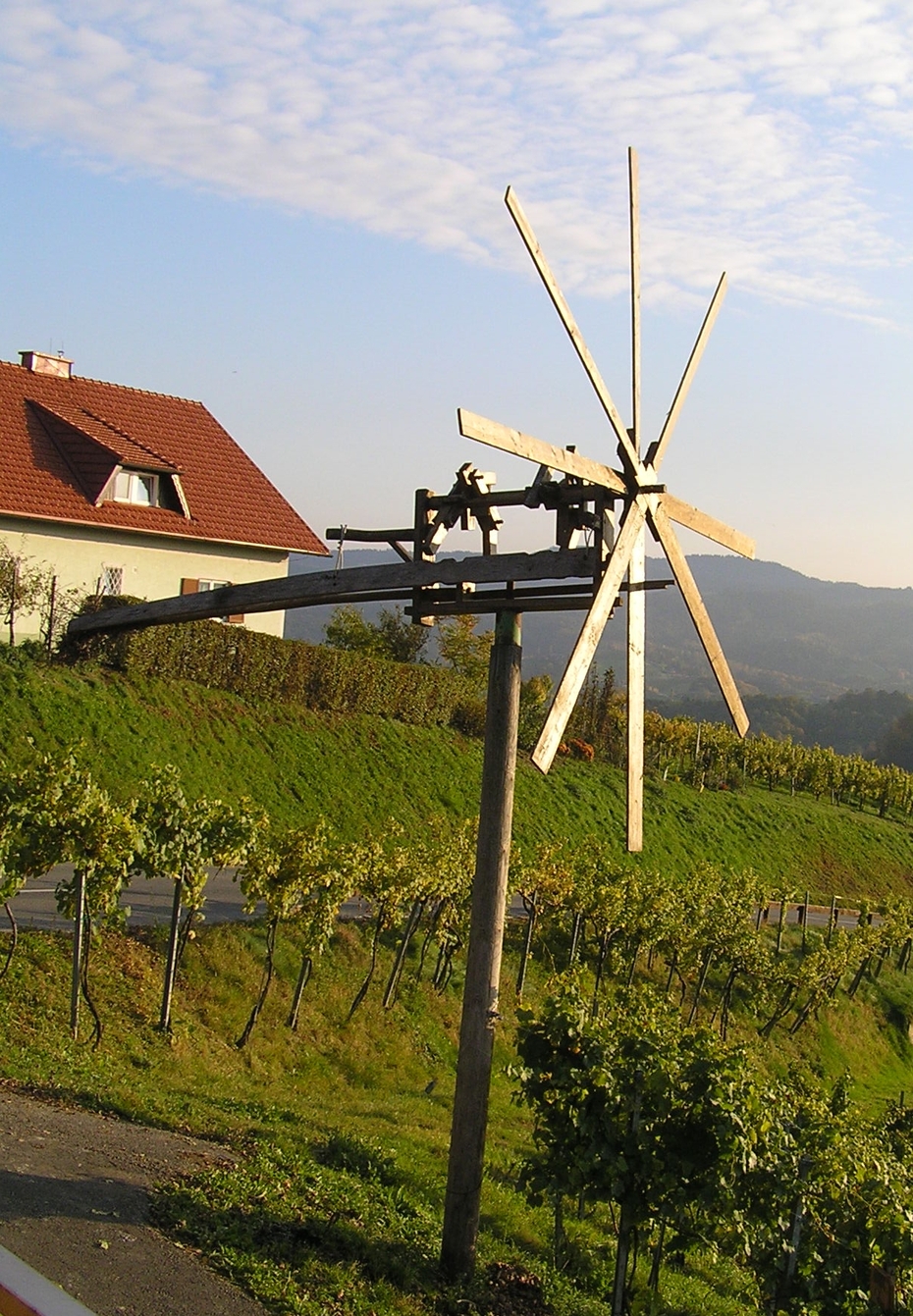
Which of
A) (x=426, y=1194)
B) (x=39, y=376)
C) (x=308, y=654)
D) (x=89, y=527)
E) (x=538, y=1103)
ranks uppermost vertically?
(x=39, y=376)

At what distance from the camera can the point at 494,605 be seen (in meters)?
10.5

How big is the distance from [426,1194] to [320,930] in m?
7.16

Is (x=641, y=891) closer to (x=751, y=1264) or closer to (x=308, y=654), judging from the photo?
(x=308, y=654)

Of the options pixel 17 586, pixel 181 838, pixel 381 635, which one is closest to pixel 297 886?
pixel 181 838

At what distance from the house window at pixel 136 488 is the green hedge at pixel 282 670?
428 centimetres

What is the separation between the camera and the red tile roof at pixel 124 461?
3253 centimetres

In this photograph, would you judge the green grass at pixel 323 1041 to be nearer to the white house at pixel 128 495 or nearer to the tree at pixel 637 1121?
the tree at pixel 637 1121

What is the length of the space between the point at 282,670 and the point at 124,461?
23.0 feet

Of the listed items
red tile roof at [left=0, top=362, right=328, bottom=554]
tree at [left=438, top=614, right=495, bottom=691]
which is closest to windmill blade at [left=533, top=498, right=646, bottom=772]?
red tile roof at [left=0, top=362, right=328, bottom=554]

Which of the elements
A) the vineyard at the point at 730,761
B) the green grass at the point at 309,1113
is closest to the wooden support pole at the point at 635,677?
the green grass at the point at 309,1113

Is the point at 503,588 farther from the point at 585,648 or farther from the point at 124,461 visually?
the point at 124,461

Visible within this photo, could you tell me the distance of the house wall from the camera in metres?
31.3

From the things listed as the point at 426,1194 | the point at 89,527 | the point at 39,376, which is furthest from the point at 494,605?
the point at 39,376

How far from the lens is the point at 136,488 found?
34938 millimetres
